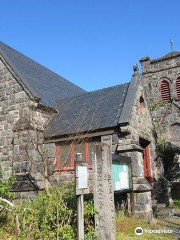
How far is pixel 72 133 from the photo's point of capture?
10281 mm

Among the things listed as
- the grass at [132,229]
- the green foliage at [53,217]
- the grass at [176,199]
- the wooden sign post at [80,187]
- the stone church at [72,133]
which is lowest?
the grass at [176,199]

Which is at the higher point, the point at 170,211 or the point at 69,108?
the point at 69,108

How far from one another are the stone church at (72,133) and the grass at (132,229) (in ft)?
1.78

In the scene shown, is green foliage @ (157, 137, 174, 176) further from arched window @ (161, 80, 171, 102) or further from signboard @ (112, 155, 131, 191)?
arched window @ (161, 80, 171, 102)

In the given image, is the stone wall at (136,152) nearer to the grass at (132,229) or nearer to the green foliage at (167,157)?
the grass at (132,229)

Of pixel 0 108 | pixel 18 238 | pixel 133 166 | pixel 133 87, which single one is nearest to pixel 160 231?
pixel 133 166

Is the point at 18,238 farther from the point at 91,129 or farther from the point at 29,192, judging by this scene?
the point at 91,129

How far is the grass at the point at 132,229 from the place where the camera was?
671cm

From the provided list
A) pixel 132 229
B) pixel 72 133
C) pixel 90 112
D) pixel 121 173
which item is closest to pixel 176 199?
pixel 90 112

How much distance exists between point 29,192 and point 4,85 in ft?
17.5

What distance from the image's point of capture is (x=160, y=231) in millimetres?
7531

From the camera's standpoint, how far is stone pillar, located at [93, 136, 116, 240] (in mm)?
5672

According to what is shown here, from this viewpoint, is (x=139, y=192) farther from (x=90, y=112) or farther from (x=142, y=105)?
(x=142, y=105)

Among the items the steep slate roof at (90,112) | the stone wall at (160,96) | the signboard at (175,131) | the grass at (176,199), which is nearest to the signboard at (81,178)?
the steep slate roof at (90,112)
